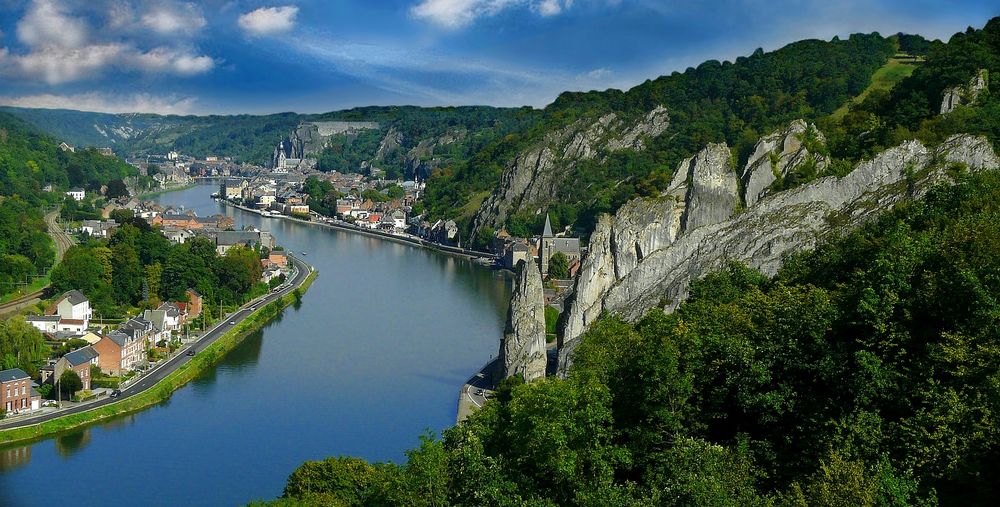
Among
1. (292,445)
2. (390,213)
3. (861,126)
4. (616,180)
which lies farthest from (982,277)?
(390,213)

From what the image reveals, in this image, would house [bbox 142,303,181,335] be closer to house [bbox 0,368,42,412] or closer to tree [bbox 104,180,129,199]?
house [bbox 0,368,42,412]

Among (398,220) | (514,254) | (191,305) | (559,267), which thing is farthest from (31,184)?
(559,267)

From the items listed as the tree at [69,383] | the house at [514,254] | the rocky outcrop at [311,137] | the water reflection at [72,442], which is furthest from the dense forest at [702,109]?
the rocky outcrop at [311,137]

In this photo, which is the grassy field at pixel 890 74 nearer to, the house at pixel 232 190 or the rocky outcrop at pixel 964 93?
the rocky outcrop at pixel 964 93

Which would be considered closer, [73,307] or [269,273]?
[73,307]

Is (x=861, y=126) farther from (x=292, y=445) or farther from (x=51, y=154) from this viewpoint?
(x=51, y=154)

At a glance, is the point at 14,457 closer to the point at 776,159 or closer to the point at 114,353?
the point at 114,353
